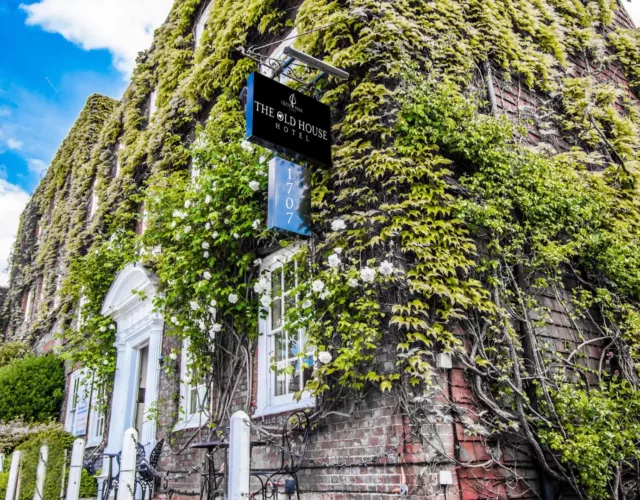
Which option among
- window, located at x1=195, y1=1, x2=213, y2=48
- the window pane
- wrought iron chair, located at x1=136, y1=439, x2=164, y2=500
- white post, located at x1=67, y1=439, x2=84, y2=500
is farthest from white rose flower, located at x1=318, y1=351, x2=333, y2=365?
window, located at x1=195, y1=1, x2=213, y2=48

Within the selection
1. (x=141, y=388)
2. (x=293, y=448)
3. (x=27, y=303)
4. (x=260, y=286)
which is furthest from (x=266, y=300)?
(x=27, y=303)

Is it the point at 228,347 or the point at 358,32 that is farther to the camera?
the point at 228,347

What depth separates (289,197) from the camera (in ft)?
17.8

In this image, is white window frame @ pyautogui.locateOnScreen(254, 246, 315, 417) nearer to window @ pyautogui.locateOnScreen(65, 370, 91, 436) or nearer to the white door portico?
the white door portico

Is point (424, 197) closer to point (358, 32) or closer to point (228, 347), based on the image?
point (358, 32)

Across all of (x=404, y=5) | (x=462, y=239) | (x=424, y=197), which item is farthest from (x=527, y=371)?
(x=404, y=5)

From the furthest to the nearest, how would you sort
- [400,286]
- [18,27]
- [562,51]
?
[18,27]
[562,51]
[400,286]

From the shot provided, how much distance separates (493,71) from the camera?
6.51m

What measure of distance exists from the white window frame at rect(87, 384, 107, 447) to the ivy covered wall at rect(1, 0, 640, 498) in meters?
4.58

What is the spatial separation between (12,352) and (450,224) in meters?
17.0

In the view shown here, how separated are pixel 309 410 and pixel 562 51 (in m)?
6.27

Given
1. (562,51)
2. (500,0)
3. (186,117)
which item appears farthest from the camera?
(186,117)

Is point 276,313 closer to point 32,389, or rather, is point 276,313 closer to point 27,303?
point 32,389

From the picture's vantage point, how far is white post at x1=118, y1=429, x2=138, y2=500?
14.6 ft
